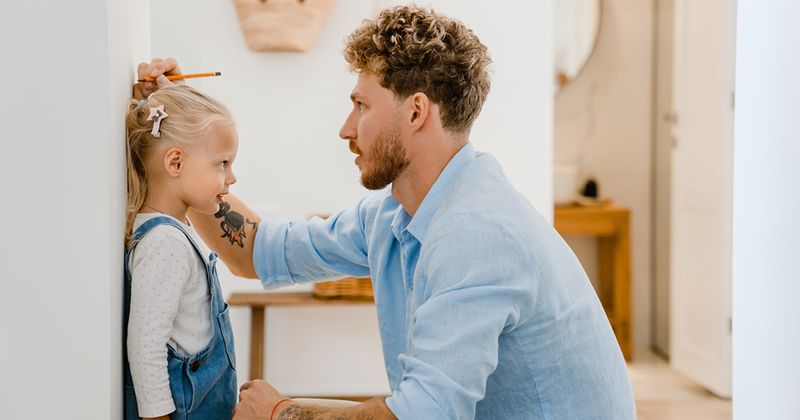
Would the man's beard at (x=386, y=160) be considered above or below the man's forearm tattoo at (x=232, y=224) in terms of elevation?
above

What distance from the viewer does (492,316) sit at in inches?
57.3

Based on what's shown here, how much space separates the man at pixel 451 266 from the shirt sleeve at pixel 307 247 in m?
0.02

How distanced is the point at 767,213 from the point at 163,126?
1259 mm

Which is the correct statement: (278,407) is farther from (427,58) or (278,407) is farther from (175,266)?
(427,58)

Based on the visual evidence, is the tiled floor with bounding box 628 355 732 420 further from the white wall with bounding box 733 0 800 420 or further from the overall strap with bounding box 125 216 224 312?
the overall strap with bounding box 125 216 224 312

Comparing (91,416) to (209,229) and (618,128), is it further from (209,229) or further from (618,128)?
(618,128)

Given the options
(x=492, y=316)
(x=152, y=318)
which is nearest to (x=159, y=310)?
(x=152, y=318)

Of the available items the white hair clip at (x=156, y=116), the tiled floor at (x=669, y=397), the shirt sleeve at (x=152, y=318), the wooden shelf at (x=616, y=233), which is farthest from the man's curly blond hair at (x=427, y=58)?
the wooden shelf at (x=616, y=233)

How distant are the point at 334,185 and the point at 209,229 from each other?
188cm

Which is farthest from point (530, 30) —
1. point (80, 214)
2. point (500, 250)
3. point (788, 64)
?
point (80, 214)

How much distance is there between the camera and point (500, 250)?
1.51 m

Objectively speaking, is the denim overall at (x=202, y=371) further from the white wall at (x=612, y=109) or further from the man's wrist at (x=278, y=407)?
the white wall at (x=612, y=109)

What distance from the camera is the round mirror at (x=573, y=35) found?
5.22m

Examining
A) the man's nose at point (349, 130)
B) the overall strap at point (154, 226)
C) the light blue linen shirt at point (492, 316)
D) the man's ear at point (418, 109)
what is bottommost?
the light blue linen shirt at point (492, 316)
